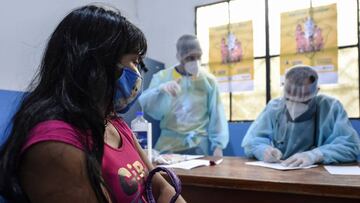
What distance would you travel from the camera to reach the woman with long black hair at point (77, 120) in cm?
55

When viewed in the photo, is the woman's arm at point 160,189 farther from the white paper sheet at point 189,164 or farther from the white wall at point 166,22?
the white wall at point 166,22

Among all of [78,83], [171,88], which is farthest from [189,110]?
[78,83]

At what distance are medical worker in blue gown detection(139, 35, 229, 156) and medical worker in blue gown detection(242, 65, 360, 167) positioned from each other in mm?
368

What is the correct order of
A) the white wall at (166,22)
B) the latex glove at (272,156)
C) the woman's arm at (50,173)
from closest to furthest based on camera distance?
the woman's arm at (50,173) < the latex glove at (272,156) < the white wall at (166,22)

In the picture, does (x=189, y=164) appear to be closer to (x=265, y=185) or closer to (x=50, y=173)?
(x=265, y=185)

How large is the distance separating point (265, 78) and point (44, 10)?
6.23 ft

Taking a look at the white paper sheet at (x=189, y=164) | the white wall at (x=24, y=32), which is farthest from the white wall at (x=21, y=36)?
the white paper sheet at (x=189, y=164)

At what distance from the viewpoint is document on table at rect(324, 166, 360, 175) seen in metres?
1.30

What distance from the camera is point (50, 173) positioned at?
543 mm

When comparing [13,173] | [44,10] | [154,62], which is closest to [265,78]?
[154,62]

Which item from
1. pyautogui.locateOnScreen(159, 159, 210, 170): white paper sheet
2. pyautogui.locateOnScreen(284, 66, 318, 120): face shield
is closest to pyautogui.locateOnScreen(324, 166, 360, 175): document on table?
pyautogui.locateOnScreen(284, 66, 318, 120): face shield

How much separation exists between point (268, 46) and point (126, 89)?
2155mm

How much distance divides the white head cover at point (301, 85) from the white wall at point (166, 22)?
1.33 metres

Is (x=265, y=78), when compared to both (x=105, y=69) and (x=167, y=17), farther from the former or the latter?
(x=105, y=69)
